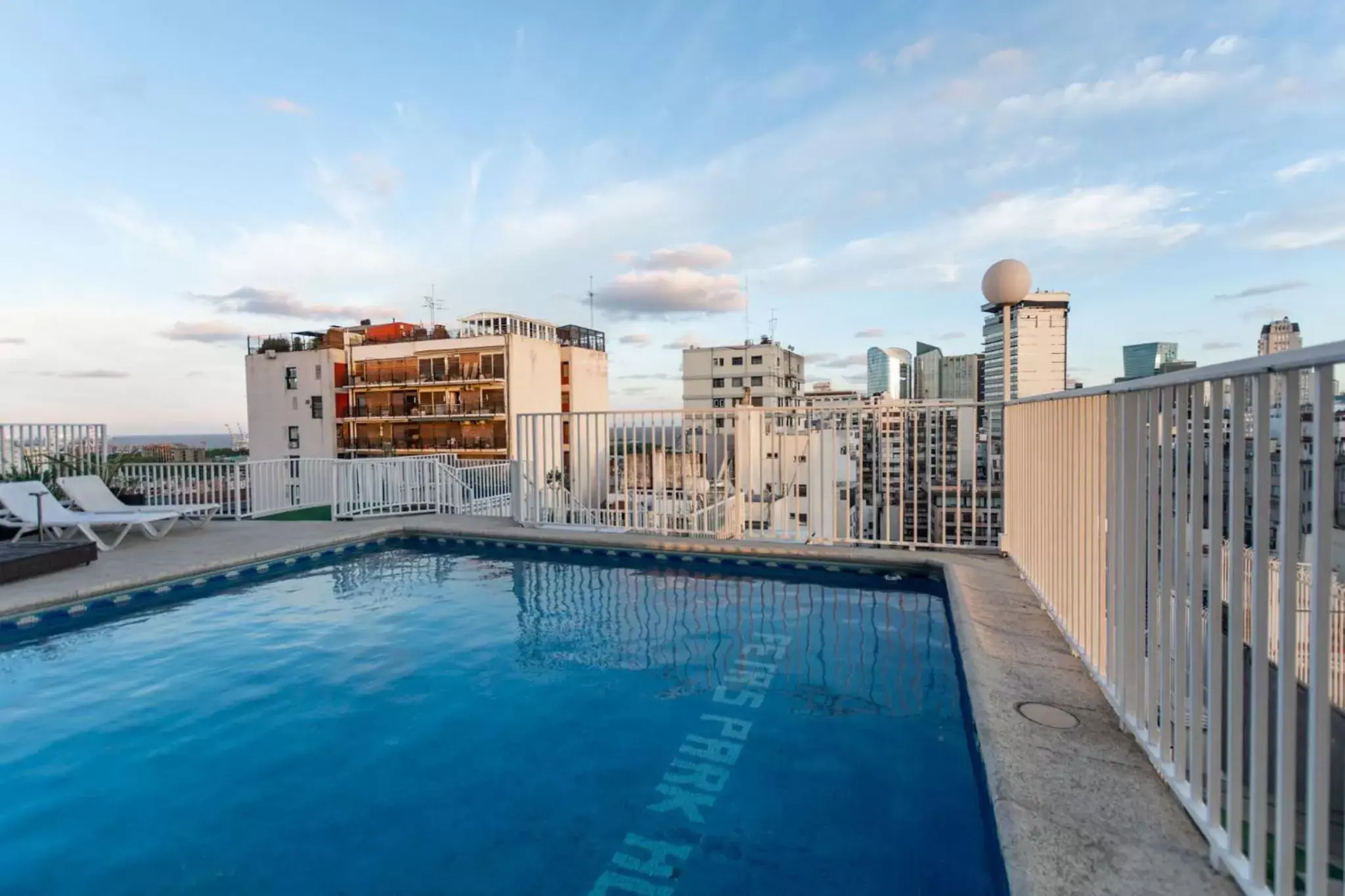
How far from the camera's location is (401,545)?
30.1 feet

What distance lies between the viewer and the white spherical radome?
640 centimetres

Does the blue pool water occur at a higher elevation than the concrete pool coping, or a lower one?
lower

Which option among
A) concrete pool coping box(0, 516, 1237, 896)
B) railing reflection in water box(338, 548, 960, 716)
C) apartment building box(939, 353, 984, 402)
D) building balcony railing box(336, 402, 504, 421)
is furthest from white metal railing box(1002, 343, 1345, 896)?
apartment building box(939, 353, 984, 402)

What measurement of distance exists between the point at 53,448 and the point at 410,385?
34.7 m

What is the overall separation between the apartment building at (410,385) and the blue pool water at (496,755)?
1432 inches

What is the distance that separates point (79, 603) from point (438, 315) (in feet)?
138

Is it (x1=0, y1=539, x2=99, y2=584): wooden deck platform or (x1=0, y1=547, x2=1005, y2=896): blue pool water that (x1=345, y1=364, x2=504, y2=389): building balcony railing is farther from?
(x1=0, y1=547, x2=1005, y2=896): blue pool water

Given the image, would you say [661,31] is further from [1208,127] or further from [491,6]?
[1208,127]

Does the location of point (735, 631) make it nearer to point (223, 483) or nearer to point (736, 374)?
point (223, 483)

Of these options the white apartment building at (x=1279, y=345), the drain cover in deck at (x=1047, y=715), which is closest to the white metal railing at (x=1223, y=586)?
the white apartment building at (x=1279, y=345)

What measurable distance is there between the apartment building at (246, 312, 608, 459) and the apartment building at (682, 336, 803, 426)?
25.1 metres

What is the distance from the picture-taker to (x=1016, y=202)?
35.9 ft

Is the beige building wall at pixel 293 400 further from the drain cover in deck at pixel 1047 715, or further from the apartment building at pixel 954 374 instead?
the apartment building at pixel 954 374

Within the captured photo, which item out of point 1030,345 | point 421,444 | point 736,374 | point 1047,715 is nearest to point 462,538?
Result: point 1030,345
